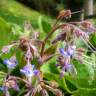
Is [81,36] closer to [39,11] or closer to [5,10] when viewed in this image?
[5,10]

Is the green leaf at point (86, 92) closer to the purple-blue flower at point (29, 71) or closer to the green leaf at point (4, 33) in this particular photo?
the purple-blue flower at point (29, 71)

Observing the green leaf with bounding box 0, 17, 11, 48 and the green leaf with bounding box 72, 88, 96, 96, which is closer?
the green leaf with bounding box 72, 88, 96, 96

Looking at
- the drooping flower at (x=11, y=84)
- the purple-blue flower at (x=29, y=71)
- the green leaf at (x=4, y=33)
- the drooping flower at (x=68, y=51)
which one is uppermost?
the green leaf at (x=4, y=33)

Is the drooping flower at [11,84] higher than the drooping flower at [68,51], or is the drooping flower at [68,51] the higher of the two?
the drooping flower at [68,51]

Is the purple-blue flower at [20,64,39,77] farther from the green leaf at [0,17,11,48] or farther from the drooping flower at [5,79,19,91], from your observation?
the green leaf at [0,17,11,48]

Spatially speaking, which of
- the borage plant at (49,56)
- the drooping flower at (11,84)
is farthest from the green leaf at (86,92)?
the drooping flower at (11,84)

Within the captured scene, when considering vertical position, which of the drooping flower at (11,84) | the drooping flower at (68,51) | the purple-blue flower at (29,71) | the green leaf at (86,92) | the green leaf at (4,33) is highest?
the green leaf at (4,33)

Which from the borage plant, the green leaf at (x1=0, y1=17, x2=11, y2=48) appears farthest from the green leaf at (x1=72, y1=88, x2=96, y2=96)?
the green leaf at (x1=0, y1=17, x2=11, y2=48)

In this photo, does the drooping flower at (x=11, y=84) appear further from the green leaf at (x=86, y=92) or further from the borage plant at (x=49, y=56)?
the green leaf at (x=86, y=92)

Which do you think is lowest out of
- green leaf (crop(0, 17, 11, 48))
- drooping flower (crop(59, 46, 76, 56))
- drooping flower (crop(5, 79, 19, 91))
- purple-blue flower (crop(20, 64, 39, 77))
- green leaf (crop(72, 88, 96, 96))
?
green leaf (crop(72, 88, 96, 96))

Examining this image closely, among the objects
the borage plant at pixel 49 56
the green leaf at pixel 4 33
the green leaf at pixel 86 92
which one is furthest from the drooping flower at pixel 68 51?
the green leaf at pixel 4 33

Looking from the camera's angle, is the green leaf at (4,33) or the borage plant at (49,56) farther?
the green leaf at (4,33)

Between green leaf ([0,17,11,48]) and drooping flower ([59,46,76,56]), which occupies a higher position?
green leaf ([0,17,11,48])
